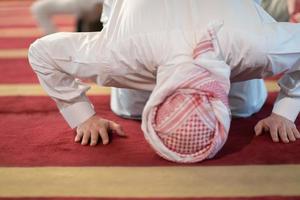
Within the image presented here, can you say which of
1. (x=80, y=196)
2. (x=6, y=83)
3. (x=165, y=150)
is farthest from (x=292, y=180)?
(x=6, y=83)

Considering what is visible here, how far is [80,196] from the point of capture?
728mm

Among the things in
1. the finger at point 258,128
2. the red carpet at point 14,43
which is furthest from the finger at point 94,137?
the red carpet at point 14,43

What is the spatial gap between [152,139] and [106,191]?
11cm

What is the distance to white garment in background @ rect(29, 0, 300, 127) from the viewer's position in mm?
820

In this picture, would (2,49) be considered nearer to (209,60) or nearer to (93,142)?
(93,142)

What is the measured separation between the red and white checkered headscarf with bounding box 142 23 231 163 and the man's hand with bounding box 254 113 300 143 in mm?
155

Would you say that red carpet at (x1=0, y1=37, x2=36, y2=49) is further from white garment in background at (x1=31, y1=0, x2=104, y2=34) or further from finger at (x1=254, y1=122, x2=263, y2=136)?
finger at (x1=254, y1=122, x2=263, y2=136)

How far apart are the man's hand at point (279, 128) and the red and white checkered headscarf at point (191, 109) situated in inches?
6.1

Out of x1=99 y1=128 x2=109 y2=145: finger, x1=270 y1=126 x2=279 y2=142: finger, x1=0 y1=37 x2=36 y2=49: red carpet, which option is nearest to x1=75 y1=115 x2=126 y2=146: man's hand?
x1=99 y1=128 x2=109 y2=145: finger

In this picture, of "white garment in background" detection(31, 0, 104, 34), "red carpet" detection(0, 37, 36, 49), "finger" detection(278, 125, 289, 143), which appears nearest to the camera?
"finger" detection(278, 125, 289, 143)

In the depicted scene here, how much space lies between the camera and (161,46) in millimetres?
815

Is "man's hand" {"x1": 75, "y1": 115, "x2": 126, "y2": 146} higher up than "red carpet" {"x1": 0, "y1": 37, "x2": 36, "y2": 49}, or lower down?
higher up

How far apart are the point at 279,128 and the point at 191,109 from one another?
22cm

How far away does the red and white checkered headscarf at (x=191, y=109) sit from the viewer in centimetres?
77
